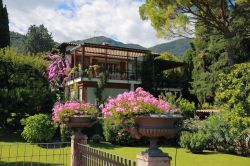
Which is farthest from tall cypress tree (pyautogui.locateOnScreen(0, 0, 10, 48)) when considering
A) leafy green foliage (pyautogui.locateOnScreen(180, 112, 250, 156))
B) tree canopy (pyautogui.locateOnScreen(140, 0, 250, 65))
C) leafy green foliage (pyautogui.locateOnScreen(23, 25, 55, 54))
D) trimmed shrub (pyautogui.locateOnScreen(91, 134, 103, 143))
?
Result: leafy green foliage (pyautogui.locateOnScreen(23, 25, 55, 54))

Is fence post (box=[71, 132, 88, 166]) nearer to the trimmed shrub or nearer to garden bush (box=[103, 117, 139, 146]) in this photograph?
garden bush (box=[103, 117, 139, 146])

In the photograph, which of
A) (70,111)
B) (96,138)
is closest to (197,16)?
(96,138)

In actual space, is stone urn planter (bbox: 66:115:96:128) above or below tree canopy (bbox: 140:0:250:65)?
below

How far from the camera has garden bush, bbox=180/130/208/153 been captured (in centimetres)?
1688

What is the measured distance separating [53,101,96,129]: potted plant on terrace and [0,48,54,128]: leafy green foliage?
42.9ft

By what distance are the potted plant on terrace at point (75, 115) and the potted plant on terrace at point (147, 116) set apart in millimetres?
2049

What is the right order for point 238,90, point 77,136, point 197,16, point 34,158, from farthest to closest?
point 197,16 < point 34,158 < point 238,90 < point 77,136

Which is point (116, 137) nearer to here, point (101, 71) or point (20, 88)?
point (20, 88)

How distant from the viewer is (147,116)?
15.3 ft

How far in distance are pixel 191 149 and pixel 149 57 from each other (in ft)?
56.6

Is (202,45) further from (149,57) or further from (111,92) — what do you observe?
(111,92)

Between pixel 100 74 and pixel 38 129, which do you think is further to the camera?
pixel 100 74

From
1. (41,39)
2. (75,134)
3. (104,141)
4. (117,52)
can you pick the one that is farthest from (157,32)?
(41,39)

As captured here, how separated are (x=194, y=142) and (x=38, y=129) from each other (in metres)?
7.76
